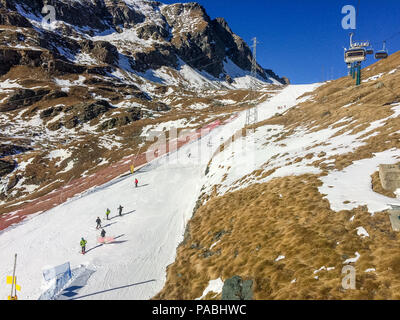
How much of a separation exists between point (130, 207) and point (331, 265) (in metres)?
26.3

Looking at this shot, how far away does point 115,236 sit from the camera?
23.6 meters

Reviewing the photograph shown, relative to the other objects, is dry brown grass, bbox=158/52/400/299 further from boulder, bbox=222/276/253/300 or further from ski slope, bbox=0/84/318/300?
ski slope, bbox=0/84/318/300

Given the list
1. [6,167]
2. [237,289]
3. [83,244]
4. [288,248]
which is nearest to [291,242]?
[288,248]

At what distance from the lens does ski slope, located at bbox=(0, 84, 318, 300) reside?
1681cm

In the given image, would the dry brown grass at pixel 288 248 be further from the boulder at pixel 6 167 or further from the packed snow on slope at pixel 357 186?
the boulder at pixel 6 167

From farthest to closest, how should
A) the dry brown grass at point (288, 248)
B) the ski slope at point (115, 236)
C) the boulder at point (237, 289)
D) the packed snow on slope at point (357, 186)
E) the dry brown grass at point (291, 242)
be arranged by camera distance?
the ski slope at point (115, 236), the packed snow on slope at point (357, 186), the boulder at point (237, 289), the dry brown grass at point (291, 242), the dry brown grass at point (288, 248)

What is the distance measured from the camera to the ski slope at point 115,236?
55.2ft

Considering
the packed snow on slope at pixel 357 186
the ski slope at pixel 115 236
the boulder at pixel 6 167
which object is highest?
the boulder at pixel 6 167

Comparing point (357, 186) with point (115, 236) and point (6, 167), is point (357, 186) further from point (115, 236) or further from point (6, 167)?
point (6, 167)

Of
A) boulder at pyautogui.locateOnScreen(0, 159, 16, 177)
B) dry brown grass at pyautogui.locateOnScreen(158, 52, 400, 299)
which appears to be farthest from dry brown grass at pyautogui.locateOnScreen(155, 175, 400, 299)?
boulder at pyautogui.locateOnScreen(0, 159, 16, 177)

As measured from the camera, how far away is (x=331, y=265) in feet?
28.6

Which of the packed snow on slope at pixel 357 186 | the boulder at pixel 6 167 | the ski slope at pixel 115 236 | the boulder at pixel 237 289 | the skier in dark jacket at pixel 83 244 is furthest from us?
the boulder at pixel 6 167

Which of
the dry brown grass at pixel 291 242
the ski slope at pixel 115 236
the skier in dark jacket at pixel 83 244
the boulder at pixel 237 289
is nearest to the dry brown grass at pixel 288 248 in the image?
the dry brown grass at pixel 291 242

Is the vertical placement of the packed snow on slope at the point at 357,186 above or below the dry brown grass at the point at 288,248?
above
